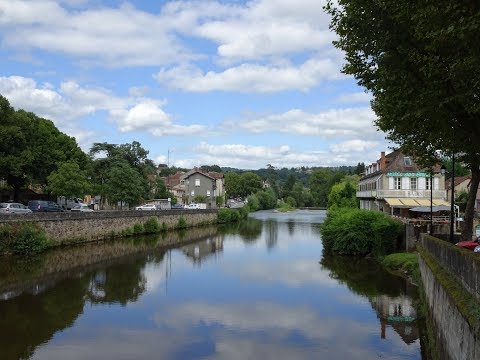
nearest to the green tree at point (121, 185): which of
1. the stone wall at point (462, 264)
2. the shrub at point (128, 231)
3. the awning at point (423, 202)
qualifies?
the shrub at point (128, 231)

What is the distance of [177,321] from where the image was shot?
20297 mm

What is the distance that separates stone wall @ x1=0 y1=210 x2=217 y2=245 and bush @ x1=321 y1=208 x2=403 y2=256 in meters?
21.1

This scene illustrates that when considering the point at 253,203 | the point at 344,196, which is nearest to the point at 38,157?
the point at 344,196

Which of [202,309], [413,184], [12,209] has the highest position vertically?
[413,184]

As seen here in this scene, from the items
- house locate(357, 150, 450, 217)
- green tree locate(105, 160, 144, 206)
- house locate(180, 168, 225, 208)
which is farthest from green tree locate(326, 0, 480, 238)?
house locate(180, 168, 225, 208)

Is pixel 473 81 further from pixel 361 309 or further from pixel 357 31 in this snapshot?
pixel 361 309

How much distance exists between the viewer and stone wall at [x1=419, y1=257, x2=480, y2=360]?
30.6 ft

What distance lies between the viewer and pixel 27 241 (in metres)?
35.7

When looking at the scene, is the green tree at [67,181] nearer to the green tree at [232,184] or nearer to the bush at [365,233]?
the bush at [365,233]

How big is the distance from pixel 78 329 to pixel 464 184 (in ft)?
252

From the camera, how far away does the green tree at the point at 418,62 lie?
41.2ft

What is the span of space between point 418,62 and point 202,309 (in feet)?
43.6

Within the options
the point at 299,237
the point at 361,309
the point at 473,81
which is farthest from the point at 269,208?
the point at 473,81

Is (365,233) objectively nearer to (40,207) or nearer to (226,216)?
(40,207)
